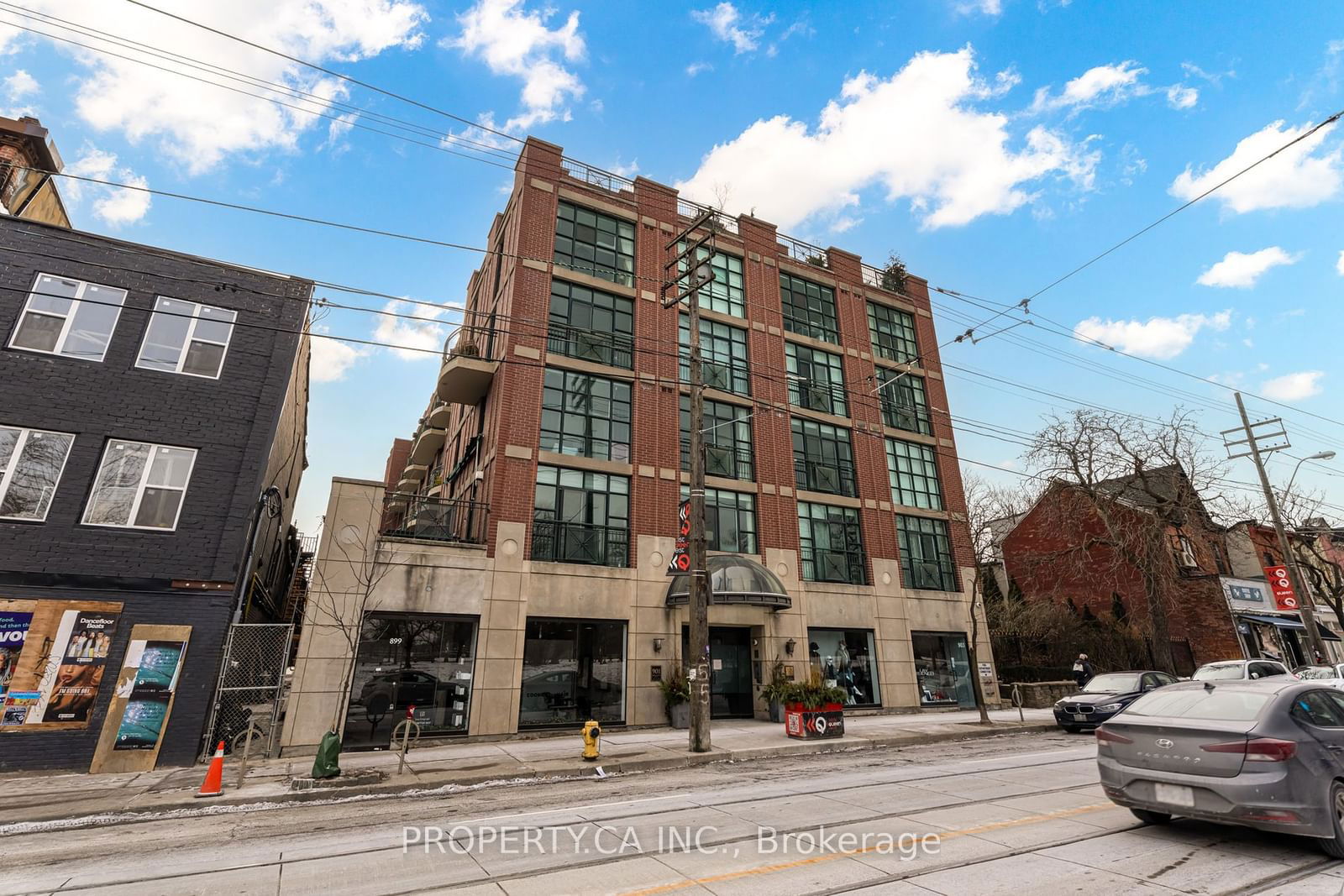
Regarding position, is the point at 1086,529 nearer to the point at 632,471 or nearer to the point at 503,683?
the point at 632,471

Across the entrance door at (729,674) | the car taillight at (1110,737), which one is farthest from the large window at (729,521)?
the car taillight at (1110,737)

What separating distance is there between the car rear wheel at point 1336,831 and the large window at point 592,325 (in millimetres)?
17237

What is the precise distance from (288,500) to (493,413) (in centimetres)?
1442

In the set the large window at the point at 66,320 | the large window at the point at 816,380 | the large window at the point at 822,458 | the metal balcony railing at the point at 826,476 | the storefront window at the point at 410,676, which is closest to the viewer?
the large window at the point at 66,320

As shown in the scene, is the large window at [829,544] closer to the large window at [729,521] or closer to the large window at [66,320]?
the large window at [729,521]

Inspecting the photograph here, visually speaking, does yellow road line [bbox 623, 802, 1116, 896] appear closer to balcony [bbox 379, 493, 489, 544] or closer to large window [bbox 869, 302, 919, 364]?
balcony [bbox 379, 493, 489, 544]

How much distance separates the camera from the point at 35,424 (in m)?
13.1

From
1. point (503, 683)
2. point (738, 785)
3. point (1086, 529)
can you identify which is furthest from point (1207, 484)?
point (503, 683)

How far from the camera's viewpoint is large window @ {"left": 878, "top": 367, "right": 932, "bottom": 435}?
26844 millimetres

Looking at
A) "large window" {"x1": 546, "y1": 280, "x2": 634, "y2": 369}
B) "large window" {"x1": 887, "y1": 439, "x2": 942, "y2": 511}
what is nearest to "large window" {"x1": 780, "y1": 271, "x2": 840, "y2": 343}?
"large window" {"x1": 887, "y1": 439, "x2": 942, "y2": 511}

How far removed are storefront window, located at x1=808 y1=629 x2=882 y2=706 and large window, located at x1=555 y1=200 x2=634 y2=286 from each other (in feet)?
47.6

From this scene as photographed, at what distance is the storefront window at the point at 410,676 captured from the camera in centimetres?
1471

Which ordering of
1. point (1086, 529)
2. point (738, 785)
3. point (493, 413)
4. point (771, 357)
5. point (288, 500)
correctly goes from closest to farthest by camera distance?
1. point (738, 785)
2. point (493, 413)
3. point (771, 357)
4. point (288, 500)
5. point (1086, 529)

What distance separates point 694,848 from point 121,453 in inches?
585
